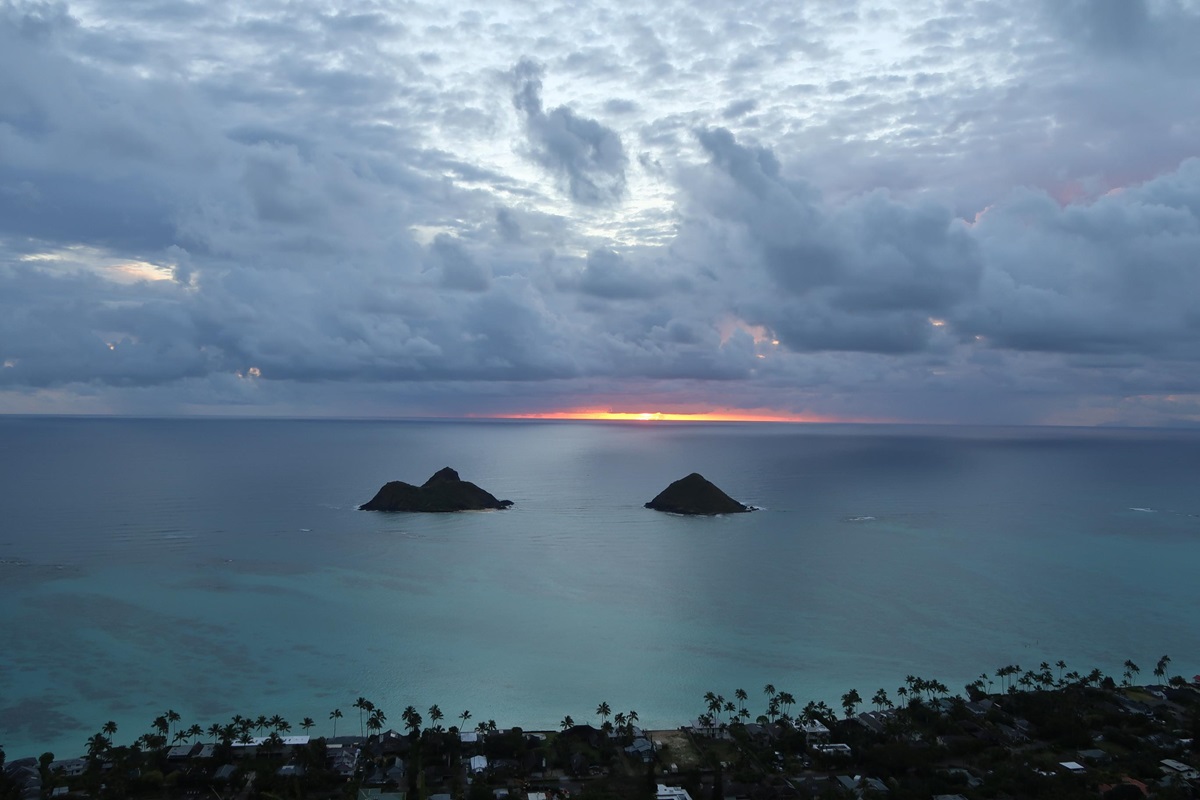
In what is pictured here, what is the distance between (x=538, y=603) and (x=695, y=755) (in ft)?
85.9

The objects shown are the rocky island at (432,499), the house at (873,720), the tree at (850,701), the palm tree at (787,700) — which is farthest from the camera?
the rocky island at (432,499)

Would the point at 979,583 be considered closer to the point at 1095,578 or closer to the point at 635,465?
the point at 1095,578

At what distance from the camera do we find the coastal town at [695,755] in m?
31.7

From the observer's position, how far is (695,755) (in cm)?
3541

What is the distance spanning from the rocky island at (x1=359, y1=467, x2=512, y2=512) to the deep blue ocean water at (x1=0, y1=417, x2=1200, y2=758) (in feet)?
14.2

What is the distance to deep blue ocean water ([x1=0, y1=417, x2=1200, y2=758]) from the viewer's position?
1684 inches

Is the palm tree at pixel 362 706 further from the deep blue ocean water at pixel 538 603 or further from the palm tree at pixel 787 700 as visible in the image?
the palm tree at pixel 787 700

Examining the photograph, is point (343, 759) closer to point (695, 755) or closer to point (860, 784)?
point (695, 755)

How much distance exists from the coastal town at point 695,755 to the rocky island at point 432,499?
208ft

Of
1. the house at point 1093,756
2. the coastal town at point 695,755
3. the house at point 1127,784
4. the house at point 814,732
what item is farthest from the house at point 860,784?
the house at point 1093,756

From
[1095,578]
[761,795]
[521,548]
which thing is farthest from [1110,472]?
[761,795]

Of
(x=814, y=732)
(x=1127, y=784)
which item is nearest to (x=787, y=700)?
(x=814, y=732)

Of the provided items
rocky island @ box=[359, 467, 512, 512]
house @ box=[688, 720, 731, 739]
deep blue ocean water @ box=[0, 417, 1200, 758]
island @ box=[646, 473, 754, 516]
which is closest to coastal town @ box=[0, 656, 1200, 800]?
house @ box=[688, 720, 731, 739]

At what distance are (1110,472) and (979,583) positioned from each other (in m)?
140
